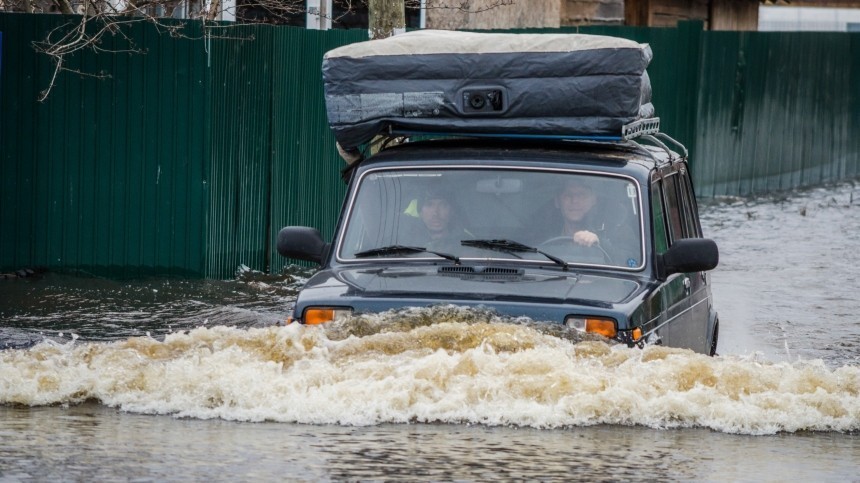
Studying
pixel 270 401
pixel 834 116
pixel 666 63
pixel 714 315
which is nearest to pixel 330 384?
pixel 270 401

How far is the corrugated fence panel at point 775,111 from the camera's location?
870 inches

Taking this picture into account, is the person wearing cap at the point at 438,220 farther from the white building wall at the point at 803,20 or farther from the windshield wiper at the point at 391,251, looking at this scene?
the white building wall at the point at 803,20

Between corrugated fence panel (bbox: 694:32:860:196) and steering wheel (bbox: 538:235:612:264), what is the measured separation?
45.2 feet

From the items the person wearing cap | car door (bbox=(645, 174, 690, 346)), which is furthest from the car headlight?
car door (bbox=(645, 174, 690, 346))

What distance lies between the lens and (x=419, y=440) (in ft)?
21.4

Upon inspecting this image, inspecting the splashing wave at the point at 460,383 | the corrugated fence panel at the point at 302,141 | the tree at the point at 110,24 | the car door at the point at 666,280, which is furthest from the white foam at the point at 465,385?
the corrugated fence panel at the point at 302,141

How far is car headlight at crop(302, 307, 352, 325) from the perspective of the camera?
24.1 feet

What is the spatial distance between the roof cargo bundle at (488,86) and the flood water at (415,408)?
1.46 meters

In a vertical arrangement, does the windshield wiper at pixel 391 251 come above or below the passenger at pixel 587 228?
below

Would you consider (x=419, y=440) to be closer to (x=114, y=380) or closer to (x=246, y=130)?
(x=114, y=380)

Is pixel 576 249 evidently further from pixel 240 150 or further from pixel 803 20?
pixel 803 20

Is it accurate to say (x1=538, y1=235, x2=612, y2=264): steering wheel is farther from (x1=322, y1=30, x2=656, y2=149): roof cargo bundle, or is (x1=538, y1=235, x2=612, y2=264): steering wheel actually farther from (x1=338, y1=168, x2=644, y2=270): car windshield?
(x1=322, y1=30, x2=656, y2=149): roof cargo bundle

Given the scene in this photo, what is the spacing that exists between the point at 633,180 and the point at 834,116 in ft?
62.4

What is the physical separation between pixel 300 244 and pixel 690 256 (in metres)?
2.06
